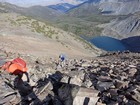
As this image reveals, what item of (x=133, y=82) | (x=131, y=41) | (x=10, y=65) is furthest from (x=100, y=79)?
(x=131, y=41)

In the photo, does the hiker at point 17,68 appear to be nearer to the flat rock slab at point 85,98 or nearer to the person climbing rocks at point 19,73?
the person climbing rocks at point 19,73

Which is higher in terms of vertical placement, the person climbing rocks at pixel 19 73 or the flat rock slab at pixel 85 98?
the flat rock slab at pixel 85 98

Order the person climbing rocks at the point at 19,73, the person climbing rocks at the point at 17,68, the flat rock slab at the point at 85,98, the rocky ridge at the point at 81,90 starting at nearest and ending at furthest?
the flat rock slab at the point at 85,98, the rocky ridge at the point at 81,90, the person climbing rocks at the point at 19,73, the person climbing rocks at the point at 17,68

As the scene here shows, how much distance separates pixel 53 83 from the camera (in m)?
13.2

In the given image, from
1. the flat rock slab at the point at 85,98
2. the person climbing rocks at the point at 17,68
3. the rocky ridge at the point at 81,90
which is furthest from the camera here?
the person climbing rocks at the point at 17,68

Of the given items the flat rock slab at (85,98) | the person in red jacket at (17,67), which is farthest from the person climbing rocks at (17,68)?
the flat rock slab at (85,98)

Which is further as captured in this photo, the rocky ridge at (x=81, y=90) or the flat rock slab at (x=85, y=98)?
the rocky ridge at (x=81, y=90)

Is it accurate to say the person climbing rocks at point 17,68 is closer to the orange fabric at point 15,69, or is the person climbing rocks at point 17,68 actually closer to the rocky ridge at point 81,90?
the orange fabric at point 15,69

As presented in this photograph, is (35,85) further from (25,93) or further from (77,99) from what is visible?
(77,99)

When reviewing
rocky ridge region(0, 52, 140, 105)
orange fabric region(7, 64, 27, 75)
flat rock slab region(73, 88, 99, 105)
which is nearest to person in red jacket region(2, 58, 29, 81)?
orange fabric region(7, 64, 27, 75)

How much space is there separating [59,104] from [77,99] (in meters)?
0.94

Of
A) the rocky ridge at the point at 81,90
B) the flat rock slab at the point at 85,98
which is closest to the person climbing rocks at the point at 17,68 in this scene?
the rocky ridge at the point at 81,90

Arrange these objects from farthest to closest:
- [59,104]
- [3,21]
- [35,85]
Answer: [3,21]
[35,85]
[59,104]

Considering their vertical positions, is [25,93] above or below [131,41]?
above
